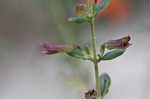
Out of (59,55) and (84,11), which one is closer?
(84,11)

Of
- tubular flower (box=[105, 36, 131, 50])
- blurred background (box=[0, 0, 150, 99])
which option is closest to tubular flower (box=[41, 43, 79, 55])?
tubular flower (box=[105, 36, 131, 50])

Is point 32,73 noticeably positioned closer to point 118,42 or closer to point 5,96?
point 5,96

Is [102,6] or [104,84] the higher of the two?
[102,6]

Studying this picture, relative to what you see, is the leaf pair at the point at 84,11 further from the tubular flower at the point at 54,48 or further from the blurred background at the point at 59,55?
Result: the blurred background at the point at 59,55

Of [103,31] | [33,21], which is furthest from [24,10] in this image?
[103,31]

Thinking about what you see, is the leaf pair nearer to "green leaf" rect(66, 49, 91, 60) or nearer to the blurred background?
"green leaf" rect(66, 49, 91, 60)

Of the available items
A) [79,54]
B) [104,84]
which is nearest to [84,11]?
[79,54]

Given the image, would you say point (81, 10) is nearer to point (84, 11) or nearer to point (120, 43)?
point (84, 11)

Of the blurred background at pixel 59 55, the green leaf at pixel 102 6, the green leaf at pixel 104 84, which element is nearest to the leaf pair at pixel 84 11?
the green leaf at pixel 102 6

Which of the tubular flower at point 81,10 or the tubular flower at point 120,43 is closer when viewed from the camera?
the tubular flower at point 120,43
